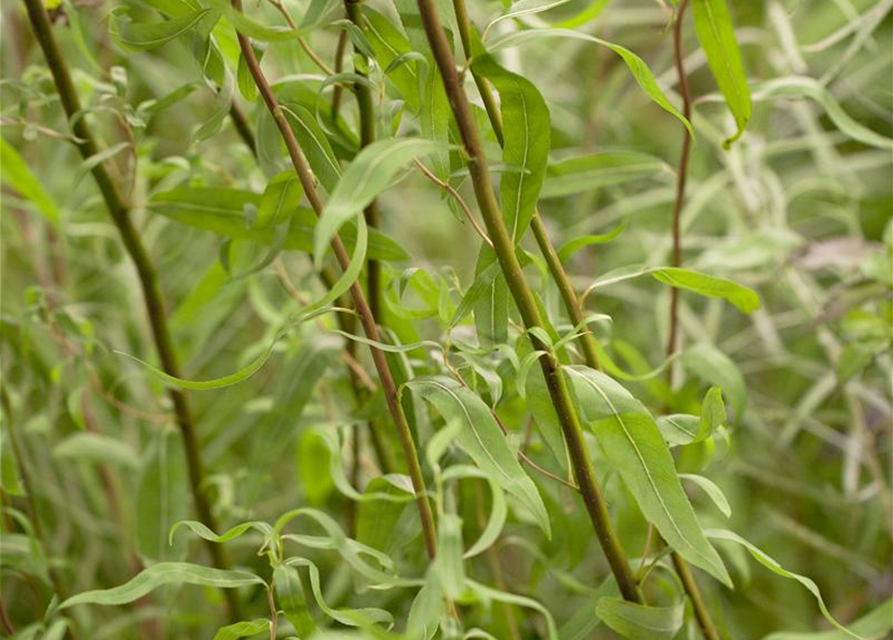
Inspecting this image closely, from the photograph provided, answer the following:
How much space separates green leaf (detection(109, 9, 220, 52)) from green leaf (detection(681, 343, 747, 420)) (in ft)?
1.15

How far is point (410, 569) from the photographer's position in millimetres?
704

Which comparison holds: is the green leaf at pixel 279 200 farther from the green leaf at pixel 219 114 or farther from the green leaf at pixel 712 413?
the green leaf at pixel 712 413

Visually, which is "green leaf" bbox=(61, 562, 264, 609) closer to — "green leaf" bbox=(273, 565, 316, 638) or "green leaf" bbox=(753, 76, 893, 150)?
"green leaf" bbox=(273, 565, 316, 638)

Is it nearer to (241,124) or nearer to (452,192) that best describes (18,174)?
(241,124)

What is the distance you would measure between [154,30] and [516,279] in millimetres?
185

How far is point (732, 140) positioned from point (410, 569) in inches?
15.0

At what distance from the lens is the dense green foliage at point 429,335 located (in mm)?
405

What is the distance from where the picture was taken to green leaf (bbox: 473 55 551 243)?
0.40 m

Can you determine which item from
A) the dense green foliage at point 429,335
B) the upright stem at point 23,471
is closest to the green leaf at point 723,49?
the dense green foliage at point 429,335

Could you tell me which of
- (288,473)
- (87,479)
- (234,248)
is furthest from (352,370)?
(288,473)

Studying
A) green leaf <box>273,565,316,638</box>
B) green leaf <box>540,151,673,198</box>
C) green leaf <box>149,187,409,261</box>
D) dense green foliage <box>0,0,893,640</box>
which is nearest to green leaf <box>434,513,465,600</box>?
dense green foliage <box>0,0,893,640</box>

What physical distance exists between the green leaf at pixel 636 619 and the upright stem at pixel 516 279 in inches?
0.7

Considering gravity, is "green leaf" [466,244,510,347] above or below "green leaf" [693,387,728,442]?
above

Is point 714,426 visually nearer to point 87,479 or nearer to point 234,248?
point 234,248
